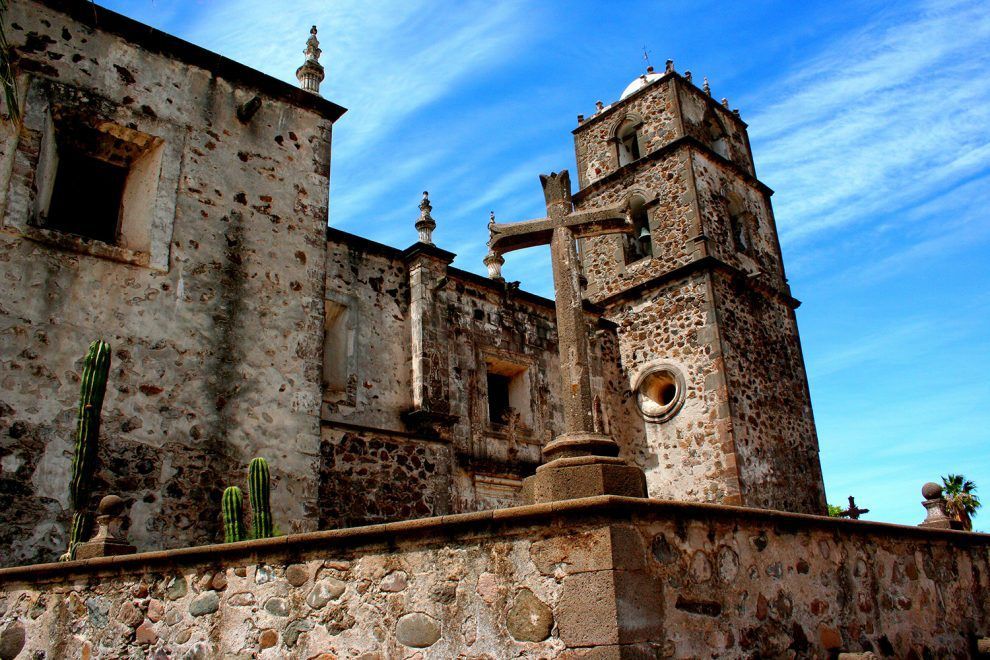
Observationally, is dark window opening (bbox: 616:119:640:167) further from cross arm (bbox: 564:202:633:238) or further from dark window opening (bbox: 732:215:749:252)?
cross arm (bbox: 564:202:633:238)

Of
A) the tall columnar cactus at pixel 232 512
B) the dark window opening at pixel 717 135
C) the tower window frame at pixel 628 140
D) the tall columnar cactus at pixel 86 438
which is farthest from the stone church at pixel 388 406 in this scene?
the tall columnar cactus at pixel 232 512

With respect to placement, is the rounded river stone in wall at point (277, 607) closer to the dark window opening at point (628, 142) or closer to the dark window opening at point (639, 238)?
the dark window opening at point (639, 238)

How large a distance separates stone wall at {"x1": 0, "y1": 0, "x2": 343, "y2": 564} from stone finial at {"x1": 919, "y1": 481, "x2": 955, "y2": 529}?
6.98 meters

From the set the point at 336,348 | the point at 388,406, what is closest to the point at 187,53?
the point at 336,348

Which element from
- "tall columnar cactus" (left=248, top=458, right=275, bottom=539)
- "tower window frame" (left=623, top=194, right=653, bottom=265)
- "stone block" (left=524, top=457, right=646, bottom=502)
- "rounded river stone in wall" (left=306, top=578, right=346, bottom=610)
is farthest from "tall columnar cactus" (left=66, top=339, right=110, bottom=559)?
"tower window frame" (left=623, top=194, right=653, bottom=265)

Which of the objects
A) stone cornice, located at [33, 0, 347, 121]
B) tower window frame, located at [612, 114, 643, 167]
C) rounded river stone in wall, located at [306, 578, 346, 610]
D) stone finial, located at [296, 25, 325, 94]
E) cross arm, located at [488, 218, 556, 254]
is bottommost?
rounded river stone in wall, located at [306, 578, 346, 610]

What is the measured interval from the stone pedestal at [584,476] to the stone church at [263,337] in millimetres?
4991

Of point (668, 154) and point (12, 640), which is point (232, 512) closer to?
point (12, 640)

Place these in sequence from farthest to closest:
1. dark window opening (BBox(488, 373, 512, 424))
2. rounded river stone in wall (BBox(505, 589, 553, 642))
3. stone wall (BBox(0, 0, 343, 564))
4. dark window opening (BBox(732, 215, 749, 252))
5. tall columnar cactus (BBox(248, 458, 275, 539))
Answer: dark window opening (BBox(732, 215, 749, 252))
dark window opening (BBox(488, 373, 512, 424))
stone wall (BBox(0, 0, 343, 564))
tall columnar cactus (BBox(248, 458, 275, 539))
rounded river stone in wall (BBox(505, 589, 553, 642))

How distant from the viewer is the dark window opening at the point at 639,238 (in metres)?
17.2

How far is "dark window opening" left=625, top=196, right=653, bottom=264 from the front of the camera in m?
17.2

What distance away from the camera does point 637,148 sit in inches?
738

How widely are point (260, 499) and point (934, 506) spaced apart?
7395 mm

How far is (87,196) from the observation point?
29.5ft
